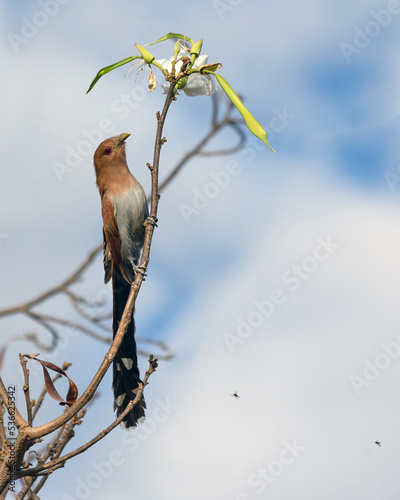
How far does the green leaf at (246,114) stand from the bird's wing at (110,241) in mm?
1953

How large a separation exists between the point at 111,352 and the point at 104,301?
11.0 ft

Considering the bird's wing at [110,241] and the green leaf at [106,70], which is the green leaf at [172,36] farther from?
the bird's wing at [110,241]

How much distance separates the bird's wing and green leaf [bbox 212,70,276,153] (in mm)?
1953

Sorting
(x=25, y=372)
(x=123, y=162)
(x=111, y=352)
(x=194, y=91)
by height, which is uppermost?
(x=194, y=91)

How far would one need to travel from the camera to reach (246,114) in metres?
2.76

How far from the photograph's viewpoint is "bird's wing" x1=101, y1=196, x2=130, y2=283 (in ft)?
15.1

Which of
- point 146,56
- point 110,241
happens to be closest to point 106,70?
point 146,56

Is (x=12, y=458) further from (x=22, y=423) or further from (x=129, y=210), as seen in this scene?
(x=129, y=210)

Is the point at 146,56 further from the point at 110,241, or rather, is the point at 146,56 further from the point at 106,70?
the point at 110,241

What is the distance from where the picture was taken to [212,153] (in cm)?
459

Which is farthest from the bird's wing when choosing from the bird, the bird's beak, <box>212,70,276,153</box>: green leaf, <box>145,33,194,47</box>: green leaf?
<box>212,70,276,153</box>: green leaf

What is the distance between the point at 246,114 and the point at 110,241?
7.09 ft

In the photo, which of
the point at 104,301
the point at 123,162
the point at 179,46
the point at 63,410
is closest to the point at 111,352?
the point at 63,410

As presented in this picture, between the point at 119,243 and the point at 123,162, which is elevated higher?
the point at 123,162
